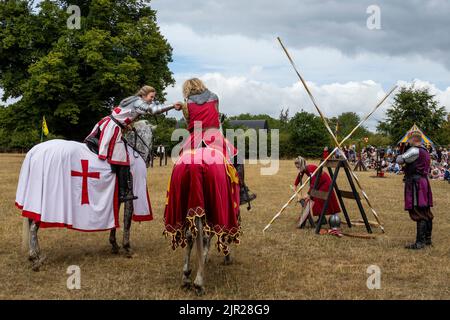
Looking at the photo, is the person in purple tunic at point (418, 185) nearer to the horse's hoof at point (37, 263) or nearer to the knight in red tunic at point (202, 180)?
the knight in red tunic at point (202, 180)

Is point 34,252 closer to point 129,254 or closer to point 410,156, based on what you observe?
point 129,254

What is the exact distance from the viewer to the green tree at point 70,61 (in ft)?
83.9

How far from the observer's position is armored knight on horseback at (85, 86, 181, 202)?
7.05 m

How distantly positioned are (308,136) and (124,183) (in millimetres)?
56020

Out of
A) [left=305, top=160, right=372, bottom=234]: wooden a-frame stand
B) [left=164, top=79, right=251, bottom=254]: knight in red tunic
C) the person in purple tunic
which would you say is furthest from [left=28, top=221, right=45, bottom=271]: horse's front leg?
the person in purple tunic

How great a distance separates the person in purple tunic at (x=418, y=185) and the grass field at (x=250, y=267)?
0.46 metres

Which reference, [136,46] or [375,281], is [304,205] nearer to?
[375,281]

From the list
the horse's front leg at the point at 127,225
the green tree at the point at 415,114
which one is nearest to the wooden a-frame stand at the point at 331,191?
the horse's front leg at the point at 127,225

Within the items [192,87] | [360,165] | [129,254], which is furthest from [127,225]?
[360,165]

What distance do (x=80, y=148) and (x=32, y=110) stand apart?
22415mm

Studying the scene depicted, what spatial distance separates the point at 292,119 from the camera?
64.4 m

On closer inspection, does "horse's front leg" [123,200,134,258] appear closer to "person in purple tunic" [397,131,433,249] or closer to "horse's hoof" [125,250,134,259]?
"horse's hoof" [125,250,134,259]

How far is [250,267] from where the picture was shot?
6.77 meters
